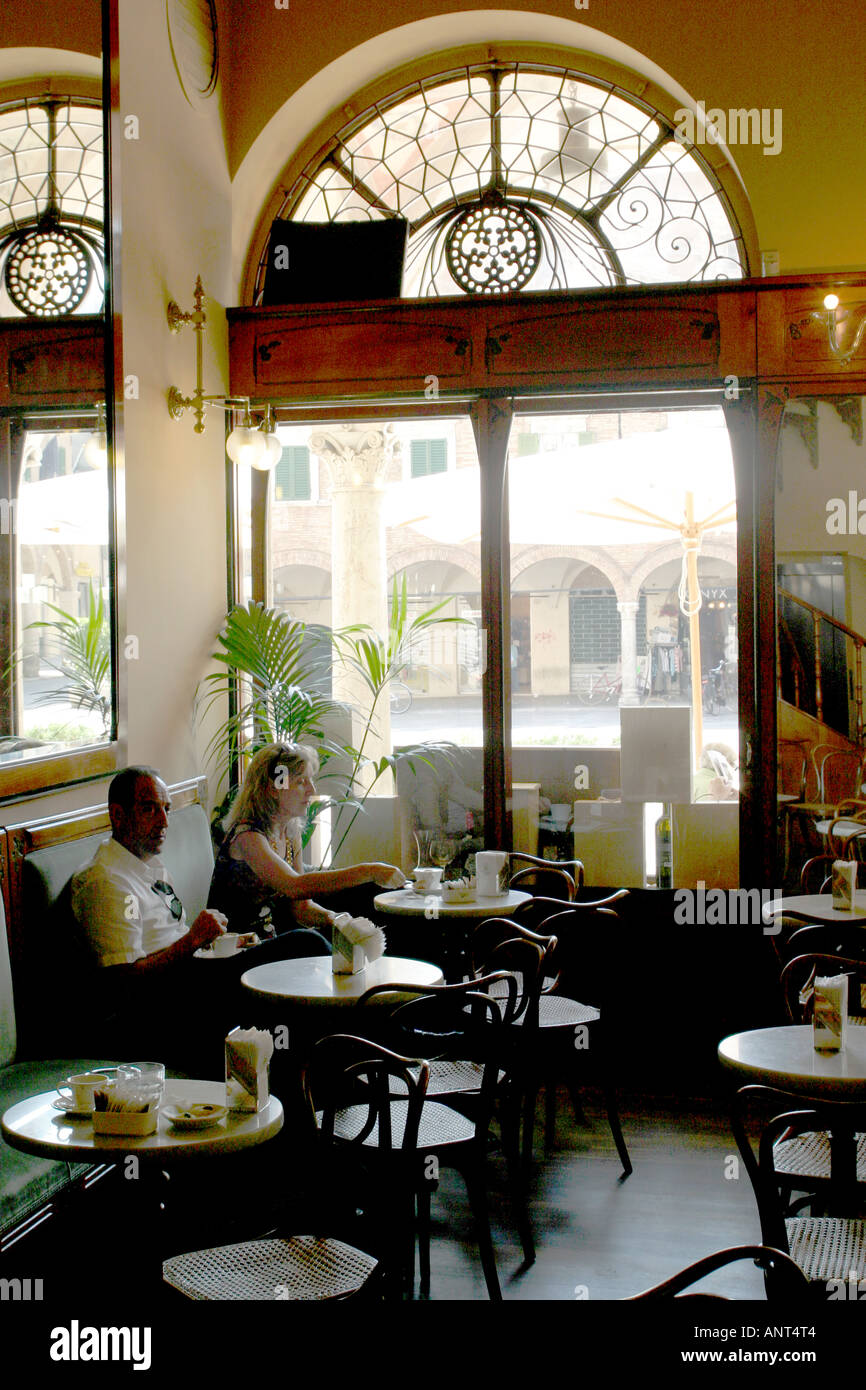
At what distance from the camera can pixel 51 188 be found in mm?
3492

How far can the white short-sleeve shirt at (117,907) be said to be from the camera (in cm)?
333

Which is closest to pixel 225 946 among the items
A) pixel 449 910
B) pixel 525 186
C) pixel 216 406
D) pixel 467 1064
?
pixel 467 1064

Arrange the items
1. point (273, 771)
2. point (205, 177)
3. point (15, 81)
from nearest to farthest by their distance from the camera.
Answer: point (15, 81), point (273, 771), point (205, 177)

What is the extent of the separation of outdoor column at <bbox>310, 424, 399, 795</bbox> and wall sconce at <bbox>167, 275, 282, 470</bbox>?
38 cm

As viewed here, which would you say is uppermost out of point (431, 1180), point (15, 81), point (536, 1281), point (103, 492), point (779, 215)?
point (779, 215)

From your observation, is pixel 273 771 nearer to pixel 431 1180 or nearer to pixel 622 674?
pixel 431 1180

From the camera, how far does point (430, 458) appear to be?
18.5 feet

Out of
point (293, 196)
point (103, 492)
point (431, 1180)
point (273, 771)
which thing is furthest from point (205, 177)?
point (431, 1180)

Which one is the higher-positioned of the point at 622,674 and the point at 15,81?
the point at 15,81

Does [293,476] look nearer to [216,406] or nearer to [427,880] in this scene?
[216,406]

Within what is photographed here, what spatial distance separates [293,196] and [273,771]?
3218 mm

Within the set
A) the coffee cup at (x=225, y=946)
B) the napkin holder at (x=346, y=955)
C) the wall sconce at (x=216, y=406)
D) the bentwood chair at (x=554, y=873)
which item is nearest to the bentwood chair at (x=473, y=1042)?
the napkin holder at (x=346, y=955)

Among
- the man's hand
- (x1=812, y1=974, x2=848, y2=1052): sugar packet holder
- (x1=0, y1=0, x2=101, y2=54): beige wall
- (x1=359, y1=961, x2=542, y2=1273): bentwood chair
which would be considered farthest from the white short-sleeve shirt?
(x1=0, y1=0, x2=101, y2=54): beige wall

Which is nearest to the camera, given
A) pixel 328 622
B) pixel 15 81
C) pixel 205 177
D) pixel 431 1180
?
pixel 431 1180
